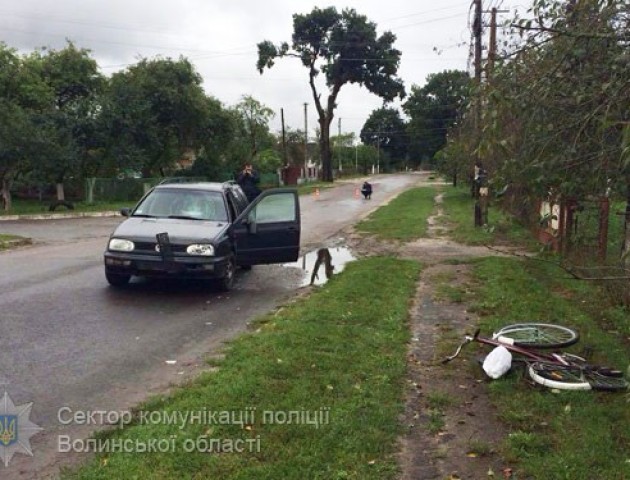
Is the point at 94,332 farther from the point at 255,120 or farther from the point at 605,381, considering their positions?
the point at 255,120

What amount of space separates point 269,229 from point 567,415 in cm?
620

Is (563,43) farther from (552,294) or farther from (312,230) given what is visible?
(312,230)

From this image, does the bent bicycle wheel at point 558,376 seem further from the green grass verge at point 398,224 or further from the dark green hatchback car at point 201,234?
the green grass verge at point 398,224

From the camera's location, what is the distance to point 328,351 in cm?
594

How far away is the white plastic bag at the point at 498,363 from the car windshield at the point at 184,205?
5.58 m

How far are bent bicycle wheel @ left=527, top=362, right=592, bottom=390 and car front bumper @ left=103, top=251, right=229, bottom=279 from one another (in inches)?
194

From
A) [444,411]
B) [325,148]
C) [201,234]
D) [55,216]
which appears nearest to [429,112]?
[325,148]

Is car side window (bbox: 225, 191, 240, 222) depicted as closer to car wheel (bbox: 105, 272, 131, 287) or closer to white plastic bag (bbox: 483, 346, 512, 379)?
car wheel (bbox: 105, 272, 131, 287)

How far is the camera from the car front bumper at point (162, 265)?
337 inches

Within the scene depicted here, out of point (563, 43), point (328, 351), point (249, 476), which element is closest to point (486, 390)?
point (328, 351)

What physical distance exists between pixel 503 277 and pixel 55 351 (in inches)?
279

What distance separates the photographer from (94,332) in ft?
22.5

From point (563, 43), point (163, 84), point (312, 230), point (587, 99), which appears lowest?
point (312, 230)

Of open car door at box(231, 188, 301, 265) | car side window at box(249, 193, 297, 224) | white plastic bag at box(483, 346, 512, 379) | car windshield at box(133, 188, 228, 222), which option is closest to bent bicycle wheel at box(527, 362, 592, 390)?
white plastic bag at box(483, 346, 512, 379)
